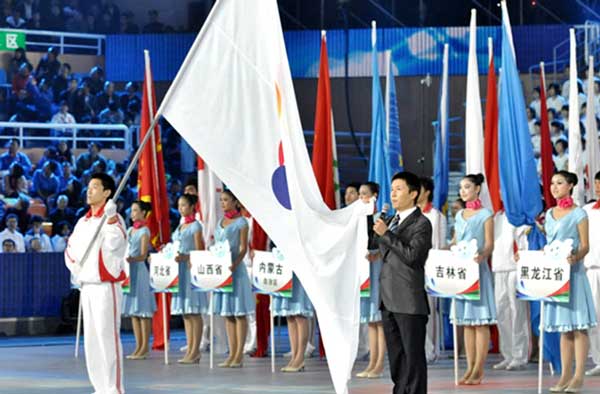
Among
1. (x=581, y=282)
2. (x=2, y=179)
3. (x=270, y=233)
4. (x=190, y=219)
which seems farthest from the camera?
(x=2, y=179)

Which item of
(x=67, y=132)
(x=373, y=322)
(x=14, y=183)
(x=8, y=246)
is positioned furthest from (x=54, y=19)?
(x=373, y=322)

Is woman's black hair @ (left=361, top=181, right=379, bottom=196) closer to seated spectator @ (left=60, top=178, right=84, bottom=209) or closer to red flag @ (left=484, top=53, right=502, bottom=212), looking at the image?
red flag @ (left=484, top=53, right=502, bottom=212)

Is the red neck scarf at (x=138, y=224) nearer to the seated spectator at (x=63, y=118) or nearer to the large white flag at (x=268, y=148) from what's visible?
the large white flag at (x=268, y=148)

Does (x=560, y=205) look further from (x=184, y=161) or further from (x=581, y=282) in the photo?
(x=184, y=161)

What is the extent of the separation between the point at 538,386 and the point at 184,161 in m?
9.75

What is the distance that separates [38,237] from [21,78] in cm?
294

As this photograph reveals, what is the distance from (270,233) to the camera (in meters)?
6.68

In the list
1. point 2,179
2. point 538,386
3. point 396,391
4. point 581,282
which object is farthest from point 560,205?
point 2,179

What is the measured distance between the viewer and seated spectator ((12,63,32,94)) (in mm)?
17663

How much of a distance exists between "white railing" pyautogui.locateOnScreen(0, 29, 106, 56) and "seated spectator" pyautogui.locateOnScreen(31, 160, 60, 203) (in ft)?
7.16

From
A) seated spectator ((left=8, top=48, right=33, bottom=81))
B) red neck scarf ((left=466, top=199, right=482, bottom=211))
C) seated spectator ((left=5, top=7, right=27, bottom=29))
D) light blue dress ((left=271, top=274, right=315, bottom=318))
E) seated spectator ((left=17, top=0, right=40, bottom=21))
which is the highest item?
seated spectator ((left=17, top=0, right=40, bottom=21))

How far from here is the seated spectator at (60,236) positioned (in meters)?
16.0

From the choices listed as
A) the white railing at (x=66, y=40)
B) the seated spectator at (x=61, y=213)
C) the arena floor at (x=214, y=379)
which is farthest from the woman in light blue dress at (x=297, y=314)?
the white railing at (x=66, y=40)

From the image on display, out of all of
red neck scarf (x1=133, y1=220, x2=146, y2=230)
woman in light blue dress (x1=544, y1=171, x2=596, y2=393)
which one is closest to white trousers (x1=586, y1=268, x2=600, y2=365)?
woman in light blue dress (x1=544, y1=171, x2=596, y2=393)
